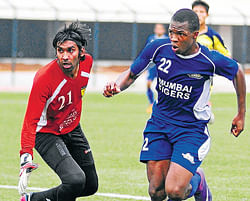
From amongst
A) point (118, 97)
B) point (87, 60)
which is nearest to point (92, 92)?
point (118, 97)

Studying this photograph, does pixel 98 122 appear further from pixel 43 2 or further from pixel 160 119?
pixel 43 2

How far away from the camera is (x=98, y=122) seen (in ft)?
52.2

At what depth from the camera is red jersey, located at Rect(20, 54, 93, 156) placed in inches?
254

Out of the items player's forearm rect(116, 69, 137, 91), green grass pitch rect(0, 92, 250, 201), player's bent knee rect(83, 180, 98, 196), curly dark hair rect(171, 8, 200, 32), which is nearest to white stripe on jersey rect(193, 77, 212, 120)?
curly dark hair rect(171, 8, 200, 32)

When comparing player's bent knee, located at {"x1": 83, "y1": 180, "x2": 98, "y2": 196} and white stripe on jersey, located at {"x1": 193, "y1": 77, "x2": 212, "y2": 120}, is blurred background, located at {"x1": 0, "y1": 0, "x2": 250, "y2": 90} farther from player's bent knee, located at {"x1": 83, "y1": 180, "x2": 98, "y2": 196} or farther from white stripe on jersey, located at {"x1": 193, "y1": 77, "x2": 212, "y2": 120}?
white stripe on jersey, located at {"x1": 193, "y1": 77, "x2": 212, "y2": 120}

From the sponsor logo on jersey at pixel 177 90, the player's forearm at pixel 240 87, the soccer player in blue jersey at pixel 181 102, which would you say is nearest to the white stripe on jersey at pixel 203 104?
the soccer player in blue jersey at pixel 181 102

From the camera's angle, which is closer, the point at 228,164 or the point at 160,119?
the point at 160,119

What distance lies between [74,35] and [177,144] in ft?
4.66

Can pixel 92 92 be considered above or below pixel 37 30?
below

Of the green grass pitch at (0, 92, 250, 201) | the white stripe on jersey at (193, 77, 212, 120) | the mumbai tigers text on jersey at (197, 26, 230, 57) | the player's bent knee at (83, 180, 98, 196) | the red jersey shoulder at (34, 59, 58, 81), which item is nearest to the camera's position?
the red jersey shoulder at (34, 59, 58, 81)

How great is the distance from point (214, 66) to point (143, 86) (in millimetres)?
21076

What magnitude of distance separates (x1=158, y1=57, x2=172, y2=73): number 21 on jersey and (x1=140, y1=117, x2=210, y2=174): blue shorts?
50 centimetres

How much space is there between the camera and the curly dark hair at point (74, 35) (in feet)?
22.1

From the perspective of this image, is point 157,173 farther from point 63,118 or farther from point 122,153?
point 122,153
